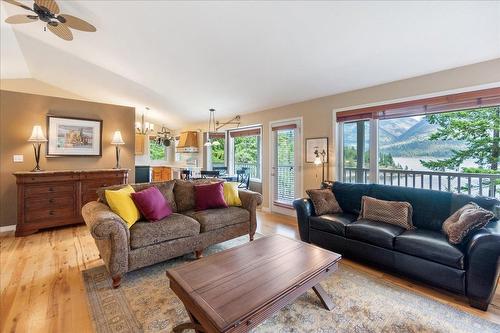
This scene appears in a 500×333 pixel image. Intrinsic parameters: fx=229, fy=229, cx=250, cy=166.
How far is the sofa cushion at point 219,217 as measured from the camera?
2.90 metres

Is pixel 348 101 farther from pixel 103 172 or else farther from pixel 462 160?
pixel 103 172

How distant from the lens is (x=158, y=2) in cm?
257

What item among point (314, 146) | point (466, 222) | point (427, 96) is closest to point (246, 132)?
point (314, 146)

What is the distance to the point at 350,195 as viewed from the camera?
3.34m

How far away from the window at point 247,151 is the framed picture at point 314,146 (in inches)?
60.3

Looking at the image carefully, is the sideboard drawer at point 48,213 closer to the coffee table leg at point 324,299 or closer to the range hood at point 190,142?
the range hood at point 190,142

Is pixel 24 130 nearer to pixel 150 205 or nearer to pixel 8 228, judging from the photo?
pixel 8 228

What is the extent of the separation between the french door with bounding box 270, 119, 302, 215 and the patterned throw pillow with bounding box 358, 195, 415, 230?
1.76 meters

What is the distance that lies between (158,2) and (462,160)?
14.6 ft

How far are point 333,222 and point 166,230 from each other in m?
2.04

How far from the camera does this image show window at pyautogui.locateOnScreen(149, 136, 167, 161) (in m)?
8.66

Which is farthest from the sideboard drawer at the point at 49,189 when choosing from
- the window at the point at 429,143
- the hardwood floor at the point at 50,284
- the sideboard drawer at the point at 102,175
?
the window at the point at 429,143

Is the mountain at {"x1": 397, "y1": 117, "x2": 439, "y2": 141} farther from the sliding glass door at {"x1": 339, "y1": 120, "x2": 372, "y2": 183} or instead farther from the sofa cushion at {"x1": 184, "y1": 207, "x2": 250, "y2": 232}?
the sofa cushion at {"x1": 184, "y1": 207, "x2": 250, "y2": 232}

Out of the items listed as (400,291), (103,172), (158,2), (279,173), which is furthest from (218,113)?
(400,291)
